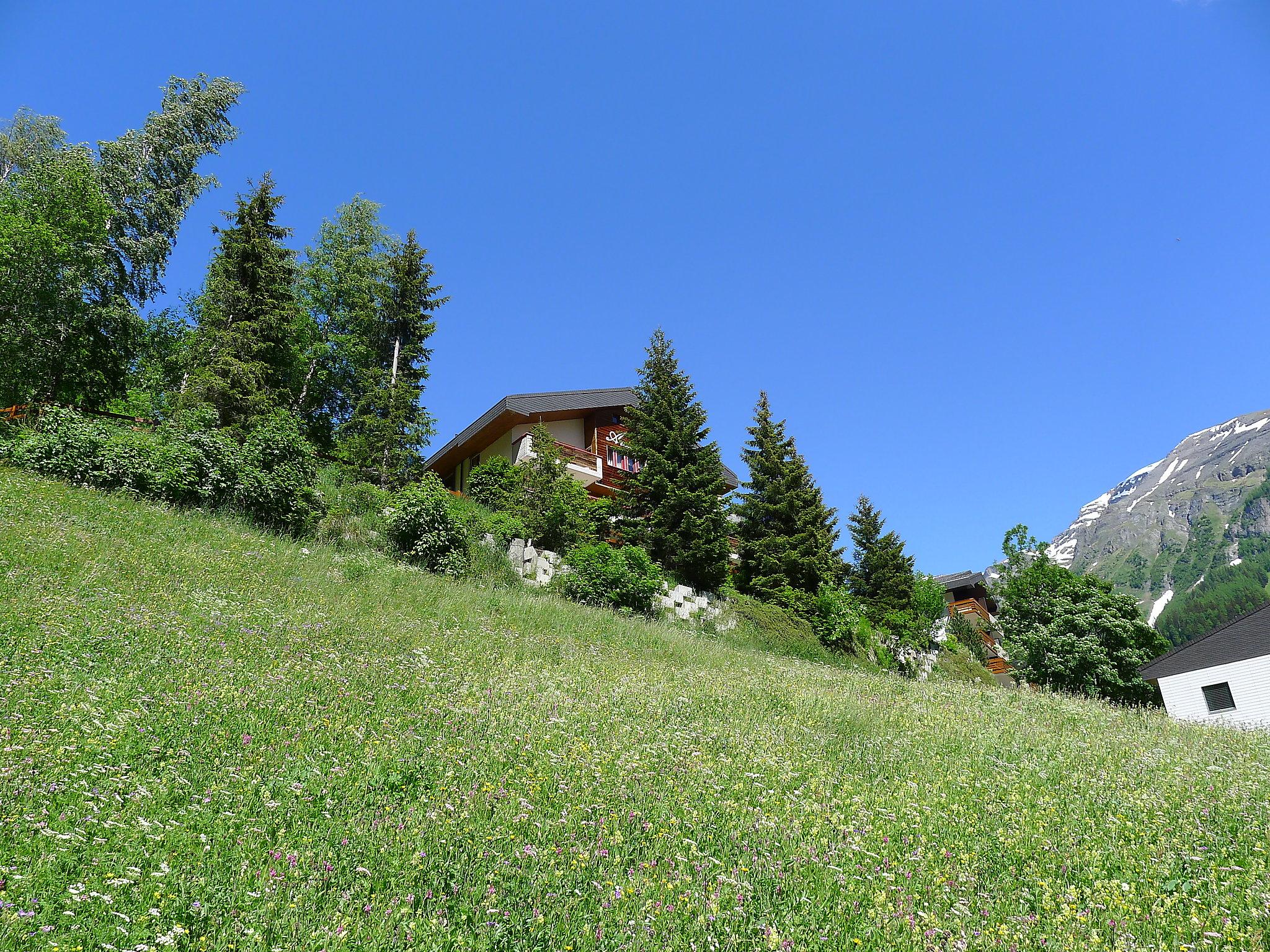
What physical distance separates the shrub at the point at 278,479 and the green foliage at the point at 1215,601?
14193cm

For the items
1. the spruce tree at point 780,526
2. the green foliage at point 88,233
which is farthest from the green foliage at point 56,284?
the spruce tree at point 780,526

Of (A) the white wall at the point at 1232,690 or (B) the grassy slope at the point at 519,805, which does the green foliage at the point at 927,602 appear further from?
(B) the grassy slope at the point at 519,805

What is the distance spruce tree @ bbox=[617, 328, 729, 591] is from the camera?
2320 cm

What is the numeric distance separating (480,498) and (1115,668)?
25904 millimetres

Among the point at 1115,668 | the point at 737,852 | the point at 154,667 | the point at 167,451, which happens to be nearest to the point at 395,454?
the point at 167,451

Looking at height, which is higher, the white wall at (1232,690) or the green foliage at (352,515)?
the green foliage at (352,515)

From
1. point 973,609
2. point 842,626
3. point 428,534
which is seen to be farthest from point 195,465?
point 973,609

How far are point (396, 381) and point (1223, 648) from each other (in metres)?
33.6

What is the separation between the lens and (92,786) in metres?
4.79

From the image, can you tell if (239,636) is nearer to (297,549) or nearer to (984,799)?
(297,549)

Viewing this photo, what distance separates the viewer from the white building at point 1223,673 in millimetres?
25734

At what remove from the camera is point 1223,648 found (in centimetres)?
2714

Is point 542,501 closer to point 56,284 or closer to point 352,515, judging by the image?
point 352,515

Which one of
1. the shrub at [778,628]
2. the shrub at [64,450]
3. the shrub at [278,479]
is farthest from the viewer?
the shrub at [778,628]
